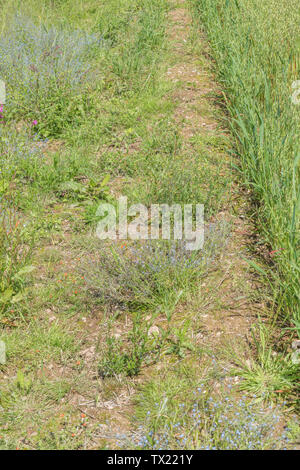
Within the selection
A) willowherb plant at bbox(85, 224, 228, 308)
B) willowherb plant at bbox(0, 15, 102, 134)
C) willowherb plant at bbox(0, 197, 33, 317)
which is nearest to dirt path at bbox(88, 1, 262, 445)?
willowherb plant at bbox(85, 224, 228, 308)

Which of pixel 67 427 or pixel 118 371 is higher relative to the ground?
pixel 118 371

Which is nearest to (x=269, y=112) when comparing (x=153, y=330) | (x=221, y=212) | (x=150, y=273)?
(x=221, y=212)

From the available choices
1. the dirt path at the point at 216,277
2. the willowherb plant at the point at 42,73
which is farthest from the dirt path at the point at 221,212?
the willowherb plant at the point at 42,73

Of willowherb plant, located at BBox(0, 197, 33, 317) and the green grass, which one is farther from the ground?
the green grass

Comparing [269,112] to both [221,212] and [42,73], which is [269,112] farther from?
[42,73]

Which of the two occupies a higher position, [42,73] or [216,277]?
[42,73]

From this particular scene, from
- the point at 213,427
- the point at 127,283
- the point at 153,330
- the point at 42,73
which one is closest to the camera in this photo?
the point at 213,427

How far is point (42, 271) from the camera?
3.46 meters

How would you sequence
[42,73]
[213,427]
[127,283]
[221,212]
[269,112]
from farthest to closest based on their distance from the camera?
[42,73] → [269,112] → [221,212] → [127,283] → [213,427]

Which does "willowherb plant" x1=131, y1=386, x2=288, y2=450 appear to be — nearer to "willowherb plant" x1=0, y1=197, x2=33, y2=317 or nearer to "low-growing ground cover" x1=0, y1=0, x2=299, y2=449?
"low-growing ground cover" x1=0, y1=0, x2=299, y2=449

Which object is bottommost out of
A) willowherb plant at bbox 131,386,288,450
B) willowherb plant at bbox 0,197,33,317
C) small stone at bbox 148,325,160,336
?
willowherb plant at bbox 131,386,288,450

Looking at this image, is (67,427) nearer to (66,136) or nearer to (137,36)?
(66,136)

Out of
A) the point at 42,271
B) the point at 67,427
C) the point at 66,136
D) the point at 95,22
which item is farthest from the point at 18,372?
the point at 95,22

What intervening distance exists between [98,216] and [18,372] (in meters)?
1.56
